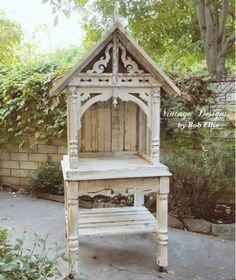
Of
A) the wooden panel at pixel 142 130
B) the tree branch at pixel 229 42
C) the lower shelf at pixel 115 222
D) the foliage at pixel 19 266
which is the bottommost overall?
the lower shelf at pixel 115 222

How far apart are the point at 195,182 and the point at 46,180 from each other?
42.0 inches

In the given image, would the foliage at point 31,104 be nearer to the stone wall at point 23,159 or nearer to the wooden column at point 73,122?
the stone wall at point 23,159

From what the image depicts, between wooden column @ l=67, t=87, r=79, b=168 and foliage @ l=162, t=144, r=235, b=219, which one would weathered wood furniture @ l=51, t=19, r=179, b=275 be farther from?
foliage @ l=162, t=144, r=235, b=219

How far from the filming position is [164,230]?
1.39 meters

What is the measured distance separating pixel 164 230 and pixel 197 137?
0.65 meters

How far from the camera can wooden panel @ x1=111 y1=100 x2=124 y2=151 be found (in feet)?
5.26

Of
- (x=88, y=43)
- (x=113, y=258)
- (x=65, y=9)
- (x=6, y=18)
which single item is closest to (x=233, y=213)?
(x=113, y=258)

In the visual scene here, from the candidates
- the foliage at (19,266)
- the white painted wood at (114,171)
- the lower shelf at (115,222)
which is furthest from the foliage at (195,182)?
the foliage at (19,266)

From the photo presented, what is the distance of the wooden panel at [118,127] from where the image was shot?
1604mm

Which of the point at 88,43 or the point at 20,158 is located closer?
the point at 88,43

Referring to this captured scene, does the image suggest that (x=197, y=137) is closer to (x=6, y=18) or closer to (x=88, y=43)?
(x=88, y=43)

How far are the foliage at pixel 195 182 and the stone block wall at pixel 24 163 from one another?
910 mm

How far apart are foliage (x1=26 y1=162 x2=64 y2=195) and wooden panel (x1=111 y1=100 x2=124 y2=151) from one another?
31.0 inches

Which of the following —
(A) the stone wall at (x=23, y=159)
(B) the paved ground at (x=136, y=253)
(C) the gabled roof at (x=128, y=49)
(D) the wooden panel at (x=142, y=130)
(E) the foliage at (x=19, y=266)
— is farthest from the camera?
(A) the stone wall at (x=23, y=159)
